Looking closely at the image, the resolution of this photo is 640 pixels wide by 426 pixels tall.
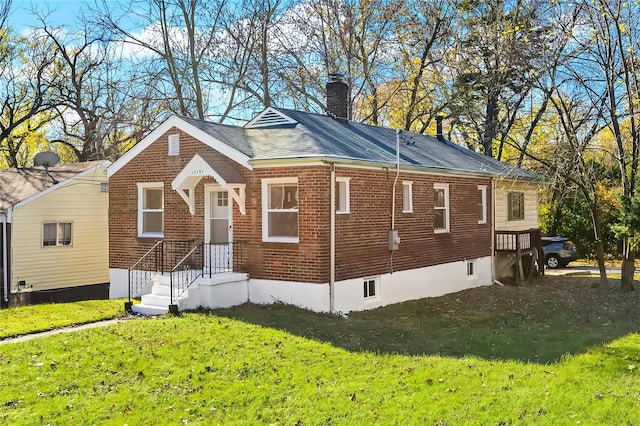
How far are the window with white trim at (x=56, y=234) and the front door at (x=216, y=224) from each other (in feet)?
25.8

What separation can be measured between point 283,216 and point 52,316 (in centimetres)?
542

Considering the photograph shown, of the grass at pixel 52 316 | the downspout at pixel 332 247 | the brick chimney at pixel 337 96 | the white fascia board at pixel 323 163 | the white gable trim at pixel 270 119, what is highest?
the brick chimney at pixel 337 96

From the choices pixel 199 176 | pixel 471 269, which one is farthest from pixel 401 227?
pixel 199 176

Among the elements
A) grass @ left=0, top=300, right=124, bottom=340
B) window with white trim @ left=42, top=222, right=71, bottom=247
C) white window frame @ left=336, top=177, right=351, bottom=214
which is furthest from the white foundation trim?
window with white trim @ left=42, top=222, right=71, bottom=247

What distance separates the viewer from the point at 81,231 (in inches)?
812

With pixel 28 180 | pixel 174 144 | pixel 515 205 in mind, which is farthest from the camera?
pixel 515 205

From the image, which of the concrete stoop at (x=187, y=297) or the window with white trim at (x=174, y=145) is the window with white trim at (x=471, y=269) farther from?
the window with white trim at (x=174, y=145)

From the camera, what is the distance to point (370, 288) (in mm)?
14555

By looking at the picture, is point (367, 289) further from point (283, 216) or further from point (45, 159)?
point (45, 159)

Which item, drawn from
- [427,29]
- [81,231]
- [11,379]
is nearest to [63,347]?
[11,379]

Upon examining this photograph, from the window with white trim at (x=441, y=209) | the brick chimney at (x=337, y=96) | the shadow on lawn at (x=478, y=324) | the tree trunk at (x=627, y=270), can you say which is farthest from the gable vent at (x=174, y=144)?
the tree trunk at (x=627, y=270)

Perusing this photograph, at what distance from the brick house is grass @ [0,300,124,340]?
0.79m

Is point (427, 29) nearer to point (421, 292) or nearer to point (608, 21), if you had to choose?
point (608, 21)

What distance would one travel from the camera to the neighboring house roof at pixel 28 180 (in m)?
19.3
